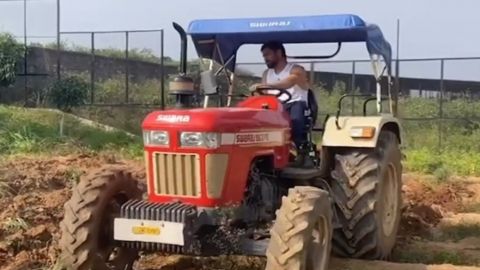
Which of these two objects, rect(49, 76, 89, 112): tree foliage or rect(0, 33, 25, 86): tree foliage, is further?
rect(0, 33, 25, 86): tree foliage

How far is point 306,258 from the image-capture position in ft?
20.6

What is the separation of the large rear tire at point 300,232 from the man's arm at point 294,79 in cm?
157

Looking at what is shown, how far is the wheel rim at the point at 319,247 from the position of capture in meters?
6.42

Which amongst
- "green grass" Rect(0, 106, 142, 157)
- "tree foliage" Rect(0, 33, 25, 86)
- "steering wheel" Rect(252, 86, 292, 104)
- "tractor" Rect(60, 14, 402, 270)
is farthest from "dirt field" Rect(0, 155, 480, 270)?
"tree foliage" Rect(0, 33, 25, 86)

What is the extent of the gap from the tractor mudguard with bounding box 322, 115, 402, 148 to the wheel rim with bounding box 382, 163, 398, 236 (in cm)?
60

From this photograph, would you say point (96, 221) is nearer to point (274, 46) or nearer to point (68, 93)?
point (274, 46)

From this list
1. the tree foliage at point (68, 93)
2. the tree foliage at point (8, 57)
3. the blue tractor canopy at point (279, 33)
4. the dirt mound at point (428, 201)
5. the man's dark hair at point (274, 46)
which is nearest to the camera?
the blue tractor canopy at point (279, 33)

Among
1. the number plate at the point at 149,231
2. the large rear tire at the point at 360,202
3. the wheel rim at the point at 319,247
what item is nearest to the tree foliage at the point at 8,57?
the large rear tire at the point at 360,202

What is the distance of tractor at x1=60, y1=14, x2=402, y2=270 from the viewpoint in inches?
254

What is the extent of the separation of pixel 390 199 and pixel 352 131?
1160 millimetres

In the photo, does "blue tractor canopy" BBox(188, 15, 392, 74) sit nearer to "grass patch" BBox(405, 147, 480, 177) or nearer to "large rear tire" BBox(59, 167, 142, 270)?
"large rear tire" BBox(59, 167, 142, 270)

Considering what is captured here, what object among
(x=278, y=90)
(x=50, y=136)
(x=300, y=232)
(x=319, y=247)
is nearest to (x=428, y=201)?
(x=278, y=90)

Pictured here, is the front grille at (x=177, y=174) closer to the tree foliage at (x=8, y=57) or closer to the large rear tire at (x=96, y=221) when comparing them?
the large rear tire at (x=96, y=221)

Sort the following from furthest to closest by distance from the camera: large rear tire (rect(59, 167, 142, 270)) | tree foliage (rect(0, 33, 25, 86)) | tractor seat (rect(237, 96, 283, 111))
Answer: tree foliage (rect(0, 33, 25, 86)) → tractor seat (rect(237, 96, 283, 111)) → large rear tire (rect(59, 167, 142, 270))
